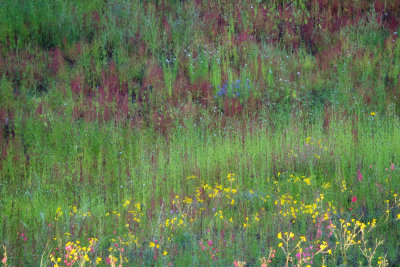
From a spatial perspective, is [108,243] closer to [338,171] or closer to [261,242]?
[261,242]

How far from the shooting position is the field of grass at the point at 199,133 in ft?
12.5

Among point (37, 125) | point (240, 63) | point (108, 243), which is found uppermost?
point (240, 63)

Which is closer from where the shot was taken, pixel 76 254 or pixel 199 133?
pixel 76 254

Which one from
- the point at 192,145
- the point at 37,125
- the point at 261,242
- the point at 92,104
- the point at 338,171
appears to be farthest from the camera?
the point at 92,104

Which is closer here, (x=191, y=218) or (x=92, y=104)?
(x=191, y=218)

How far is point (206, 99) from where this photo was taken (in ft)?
25.3

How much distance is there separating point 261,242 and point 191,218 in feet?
2.39

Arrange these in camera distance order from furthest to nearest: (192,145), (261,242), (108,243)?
(192,145)
(108,243)
(261,242)

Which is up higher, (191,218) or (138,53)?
(138,53)

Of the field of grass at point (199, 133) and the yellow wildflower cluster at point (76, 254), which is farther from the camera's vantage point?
the field of grass at point (199, 133)

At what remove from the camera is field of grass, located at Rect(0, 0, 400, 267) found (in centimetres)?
382

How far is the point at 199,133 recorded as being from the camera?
21.9 feet

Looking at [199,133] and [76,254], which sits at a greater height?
[76,254]

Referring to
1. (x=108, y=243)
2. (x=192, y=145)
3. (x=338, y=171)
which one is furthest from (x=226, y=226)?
(x=192, y=145)
